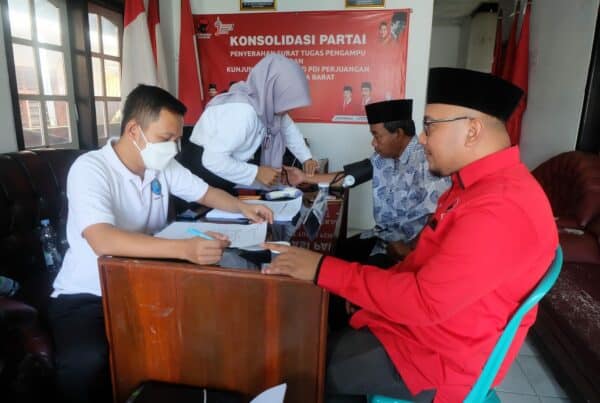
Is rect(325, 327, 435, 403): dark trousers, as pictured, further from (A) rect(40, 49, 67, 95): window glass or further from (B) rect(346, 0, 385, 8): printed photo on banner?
(B) rect(346, 0, 385, 8): printed photo on banner

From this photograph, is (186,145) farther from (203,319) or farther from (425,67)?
(425,67)

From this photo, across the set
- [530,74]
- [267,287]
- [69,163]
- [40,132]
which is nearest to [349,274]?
[267,287]

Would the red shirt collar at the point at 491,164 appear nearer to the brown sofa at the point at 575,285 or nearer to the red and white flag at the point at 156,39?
the brown sofa at the point at 575,285

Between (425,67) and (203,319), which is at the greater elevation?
(425,67)

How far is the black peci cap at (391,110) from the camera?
5.61ft

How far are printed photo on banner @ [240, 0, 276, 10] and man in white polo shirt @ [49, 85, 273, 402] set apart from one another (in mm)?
2428

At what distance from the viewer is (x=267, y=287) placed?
2.84 feet

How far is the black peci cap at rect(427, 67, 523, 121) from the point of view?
893mm

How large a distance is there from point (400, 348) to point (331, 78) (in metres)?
2.83

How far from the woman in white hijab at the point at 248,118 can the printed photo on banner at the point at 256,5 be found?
1.54m

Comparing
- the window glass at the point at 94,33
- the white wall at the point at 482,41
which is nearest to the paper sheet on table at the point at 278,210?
the window glass at the point at 94,33

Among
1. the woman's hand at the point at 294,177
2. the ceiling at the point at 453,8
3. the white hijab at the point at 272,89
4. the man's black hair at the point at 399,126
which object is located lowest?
the woman's hand at the point at 294,177

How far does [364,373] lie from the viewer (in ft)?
3.21

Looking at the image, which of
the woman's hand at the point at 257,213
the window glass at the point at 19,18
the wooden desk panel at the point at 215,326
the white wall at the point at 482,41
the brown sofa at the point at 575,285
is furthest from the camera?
the white wall at the point at 482,41
